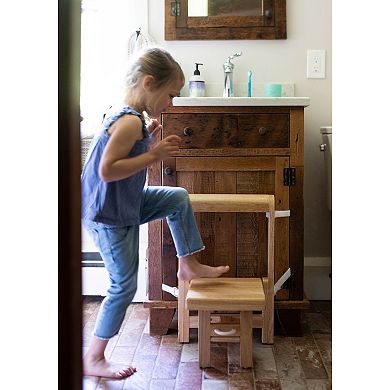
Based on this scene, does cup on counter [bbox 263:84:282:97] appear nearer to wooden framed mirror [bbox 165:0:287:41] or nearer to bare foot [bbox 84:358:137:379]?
wooden framed mirror [bbox 165:0:287:41]

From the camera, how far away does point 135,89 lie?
122 cm

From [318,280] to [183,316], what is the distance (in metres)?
0.61

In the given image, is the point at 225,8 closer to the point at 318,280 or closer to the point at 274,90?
the point at 274,90

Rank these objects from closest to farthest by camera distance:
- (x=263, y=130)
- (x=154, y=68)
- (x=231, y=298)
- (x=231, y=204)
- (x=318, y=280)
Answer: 1. (x=154, y=68)
2. (x=231, y=298)
3. (x=231, y=204)
4. (x=263, y=130)
5. (x=318, y=280)

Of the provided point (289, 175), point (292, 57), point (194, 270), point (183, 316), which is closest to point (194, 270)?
point (194, 270)

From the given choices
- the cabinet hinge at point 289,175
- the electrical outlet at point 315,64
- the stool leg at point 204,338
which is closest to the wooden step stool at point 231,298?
the stool leg at point 204,338

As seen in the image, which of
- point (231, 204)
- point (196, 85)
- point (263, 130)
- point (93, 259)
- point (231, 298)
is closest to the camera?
point (93, 259)


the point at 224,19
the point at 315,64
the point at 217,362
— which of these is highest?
the point at 224,19

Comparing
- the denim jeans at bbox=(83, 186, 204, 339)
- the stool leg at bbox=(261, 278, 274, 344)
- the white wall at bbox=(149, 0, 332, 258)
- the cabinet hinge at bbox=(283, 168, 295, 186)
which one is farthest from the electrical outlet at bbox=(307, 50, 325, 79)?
the denim jeans at bbox=(83, 186, 204, 339)

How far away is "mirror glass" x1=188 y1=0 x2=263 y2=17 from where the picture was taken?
6.21 ft

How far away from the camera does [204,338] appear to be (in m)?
1.41

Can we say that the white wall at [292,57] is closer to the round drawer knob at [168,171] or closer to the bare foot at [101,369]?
the round drawer knob at [168,171]

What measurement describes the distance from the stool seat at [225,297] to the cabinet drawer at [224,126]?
0.39m
